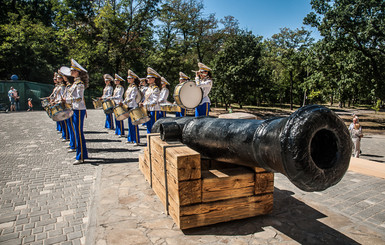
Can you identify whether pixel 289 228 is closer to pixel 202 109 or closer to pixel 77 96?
pixel 202 109

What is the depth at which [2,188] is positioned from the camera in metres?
4.56

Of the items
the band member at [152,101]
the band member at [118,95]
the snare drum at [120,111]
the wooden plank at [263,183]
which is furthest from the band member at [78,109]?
the wooden plank at [263,183]

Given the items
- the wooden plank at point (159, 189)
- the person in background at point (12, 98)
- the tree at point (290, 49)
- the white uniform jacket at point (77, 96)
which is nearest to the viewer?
the wooden plank at point (159, 189)

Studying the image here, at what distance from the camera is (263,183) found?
3.24 meters

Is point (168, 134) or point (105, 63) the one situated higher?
point (105, 63)

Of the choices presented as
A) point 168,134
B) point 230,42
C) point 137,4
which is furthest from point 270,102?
point 168,134

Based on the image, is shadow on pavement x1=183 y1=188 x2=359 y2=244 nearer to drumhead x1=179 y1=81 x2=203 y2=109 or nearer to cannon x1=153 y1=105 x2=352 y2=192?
cannon x1=153 y1=105 x2=352 y2=192

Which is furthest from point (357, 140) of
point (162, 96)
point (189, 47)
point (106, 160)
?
point (189, 47)

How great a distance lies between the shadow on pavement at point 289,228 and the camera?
2.83 meters

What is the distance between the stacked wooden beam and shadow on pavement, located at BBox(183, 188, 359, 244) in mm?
79

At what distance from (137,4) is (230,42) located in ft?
32.1

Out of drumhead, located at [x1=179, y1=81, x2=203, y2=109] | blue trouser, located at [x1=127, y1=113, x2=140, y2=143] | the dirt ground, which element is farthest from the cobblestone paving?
the dirt ground

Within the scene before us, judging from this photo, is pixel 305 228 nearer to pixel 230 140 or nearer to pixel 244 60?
pixel 230 140

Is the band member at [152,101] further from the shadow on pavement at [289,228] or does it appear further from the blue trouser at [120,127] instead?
the shadow on pavement at [289,228]
